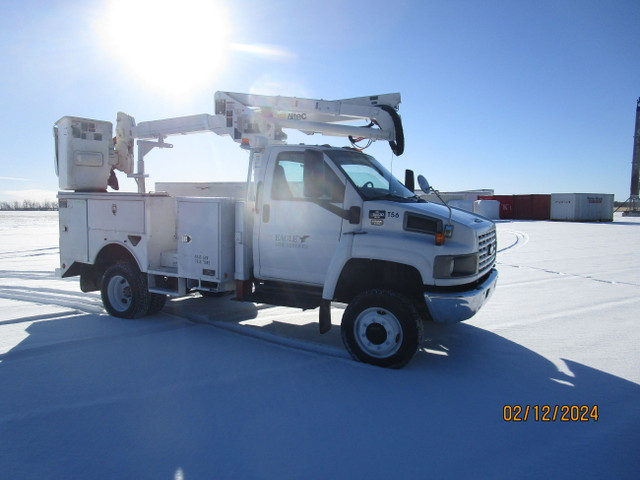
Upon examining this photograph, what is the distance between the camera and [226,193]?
277 inches

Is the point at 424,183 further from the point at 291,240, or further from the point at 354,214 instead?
the point at 291,240

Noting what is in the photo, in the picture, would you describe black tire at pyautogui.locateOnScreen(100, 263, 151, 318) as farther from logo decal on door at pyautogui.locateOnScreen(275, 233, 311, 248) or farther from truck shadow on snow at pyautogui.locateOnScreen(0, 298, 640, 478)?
logo decal on door at pyautogui.locateOnScreen(275, 233, 311, 248)

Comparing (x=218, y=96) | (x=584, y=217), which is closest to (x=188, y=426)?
(x=218, y=96)

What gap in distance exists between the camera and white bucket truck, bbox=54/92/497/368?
461cm

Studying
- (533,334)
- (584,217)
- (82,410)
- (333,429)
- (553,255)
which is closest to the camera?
(333,429)

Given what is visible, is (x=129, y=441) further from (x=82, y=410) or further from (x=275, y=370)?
(x=275, y=370)

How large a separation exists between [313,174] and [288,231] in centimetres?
83

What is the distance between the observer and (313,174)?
15.8 ft

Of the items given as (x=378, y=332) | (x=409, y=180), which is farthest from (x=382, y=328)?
(x=409, y=180)

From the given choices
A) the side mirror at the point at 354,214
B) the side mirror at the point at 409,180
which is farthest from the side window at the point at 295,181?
the side mirror at the point at 409,180

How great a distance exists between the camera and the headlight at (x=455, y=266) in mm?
4430

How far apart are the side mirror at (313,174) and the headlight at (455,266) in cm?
151

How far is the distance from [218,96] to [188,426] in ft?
15.6

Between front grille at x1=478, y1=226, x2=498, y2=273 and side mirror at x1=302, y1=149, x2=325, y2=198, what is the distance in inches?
70.6
